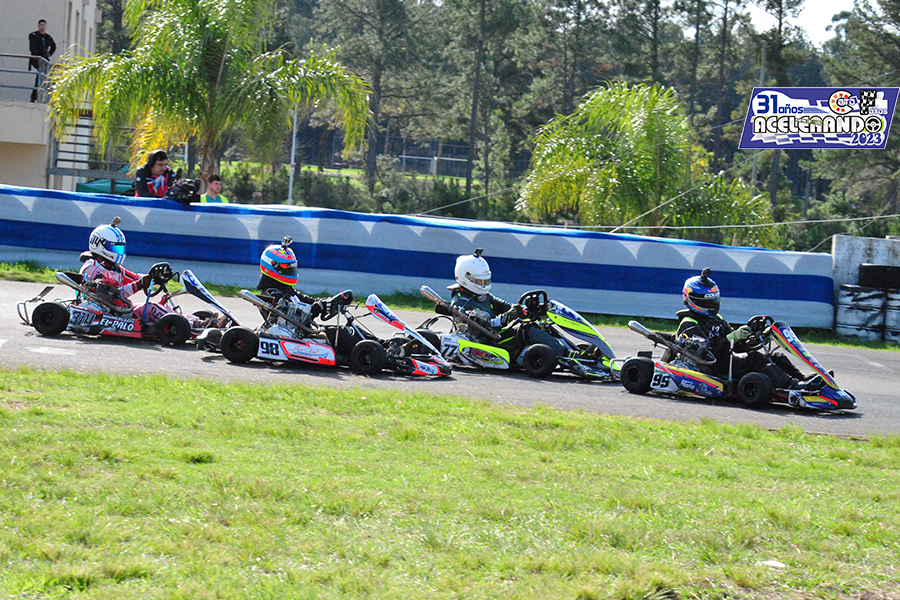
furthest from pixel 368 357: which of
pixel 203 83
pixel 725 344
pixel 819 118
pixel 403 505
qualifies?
pixel 819 118

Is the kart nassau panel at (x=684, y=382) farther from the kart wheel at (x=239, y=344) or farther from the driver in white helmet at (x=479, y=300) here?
the kart wheel at (x=239, y=344)

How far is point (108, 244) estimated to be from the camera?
10.2 m

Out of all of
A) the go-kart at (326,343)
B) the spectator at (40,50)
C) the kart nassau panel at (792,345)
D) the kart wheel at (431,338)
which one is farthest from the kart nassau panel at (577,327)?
the spectator at (40,50)

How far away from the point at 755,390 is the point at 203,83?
1345cm

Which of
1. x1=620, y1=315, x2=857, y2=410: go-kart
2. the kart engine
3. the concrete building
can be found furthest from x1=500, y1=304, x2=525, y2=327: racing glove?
the concrete building

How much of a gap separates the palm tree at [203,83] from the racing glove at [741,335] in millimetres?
11087

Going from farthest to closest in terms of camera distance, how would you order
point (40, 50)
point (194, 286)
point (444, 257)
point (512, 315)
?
1. point (40, 50)
2. point (444, 257)
3. point (512, 315)
4. point (194, 286)

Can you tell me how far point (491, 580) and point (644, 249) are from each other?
11965mm

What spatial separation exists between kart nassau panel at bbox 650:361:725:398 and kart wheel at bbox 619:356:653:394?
6 centimetres

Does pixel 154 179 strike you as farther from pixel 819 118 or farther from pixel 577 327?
pixel 819 118

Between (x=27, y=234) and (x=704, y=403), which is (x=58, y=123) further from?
(x=704, y=403)

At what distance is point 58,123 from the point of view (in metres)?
19.2

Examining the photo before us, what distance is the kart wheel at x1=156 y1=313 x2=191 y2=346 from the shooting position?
10156 mm

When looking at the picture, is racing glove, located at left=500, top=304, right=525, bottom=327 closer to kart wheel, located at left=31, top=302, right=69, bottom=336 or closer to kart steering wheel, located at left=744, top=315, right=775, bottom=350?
kart steering wheel, located at left=744, top=315, right=775, bottom=350
